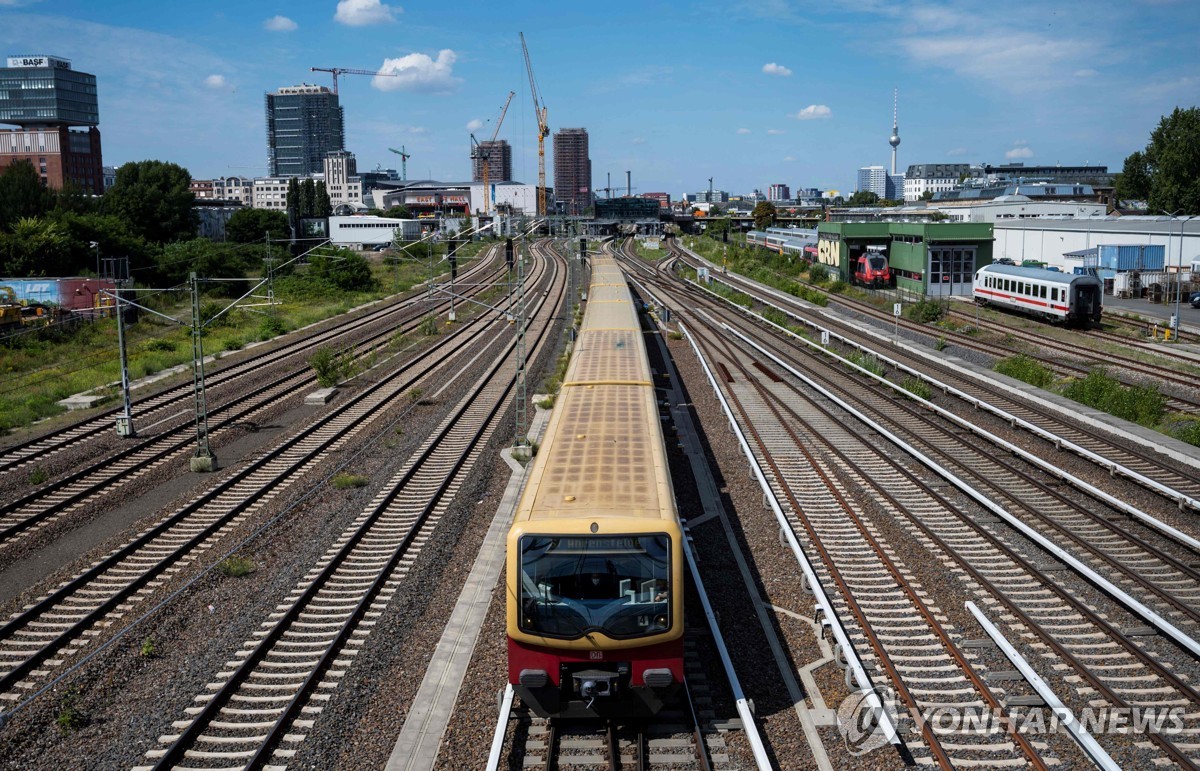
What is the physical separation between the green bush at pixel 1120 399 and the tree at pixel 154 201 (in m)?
70.8

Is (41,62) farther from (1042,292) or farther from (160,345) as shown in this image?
(1042,292)

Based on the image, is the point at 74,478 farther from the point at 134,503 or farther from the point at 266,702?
the point at 266,702

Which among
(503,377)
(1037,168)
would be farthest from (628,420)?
(1037,168)

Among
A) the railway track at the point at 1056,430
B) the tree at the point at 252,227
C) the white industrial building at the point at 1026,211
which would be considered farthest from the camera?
the tree at the point at 252,227

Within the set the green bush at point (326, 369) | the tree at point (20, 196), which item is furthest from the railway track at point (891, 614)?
the tree at point (20, 196)

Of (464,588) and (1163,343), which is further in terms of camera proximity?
(1163,343)

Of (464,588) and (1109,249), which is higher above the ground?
(1109,249)

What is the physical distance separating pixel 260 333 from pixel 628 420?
1372 inches

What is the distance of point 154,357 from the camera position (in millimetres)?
36156

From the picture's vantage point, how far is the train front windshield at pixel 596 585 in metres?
→ 8.93

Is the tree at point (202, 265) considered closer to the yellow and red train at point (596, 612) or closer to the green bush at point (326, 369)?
the green bush at point (326, 369)

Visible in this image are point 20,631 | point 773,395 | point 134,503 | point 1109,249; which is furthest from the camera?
point 1109,249

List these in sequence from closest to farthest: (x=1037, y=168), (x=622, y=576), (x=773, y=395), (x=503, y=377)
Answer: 1. (x=622, y=576)
2. (x=773, y=395)
3. (x=503, y=377)
4. (x=1037, y=168)
